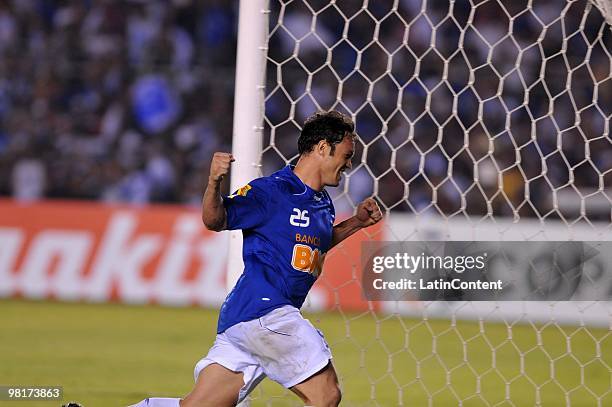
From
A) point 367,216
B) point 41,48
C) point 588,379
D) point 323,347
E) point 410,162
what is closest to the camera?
point 323,347

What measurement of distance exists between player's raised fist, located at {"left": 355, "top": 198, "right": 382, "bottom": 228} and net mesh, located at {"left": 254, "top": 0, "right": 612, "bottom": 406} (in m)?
1.65

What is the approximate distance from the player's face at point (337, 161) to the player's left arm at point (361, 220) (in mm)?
280

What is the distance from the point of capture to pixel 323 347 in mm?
3953

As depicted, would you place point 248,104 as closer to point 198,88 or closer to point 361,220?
point 361,220

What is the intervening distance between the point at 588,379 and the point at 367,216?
139 inches

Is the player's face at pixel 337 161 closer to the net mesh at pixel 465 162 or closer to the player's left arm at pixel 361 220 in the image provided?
the player's left arm at pixel 361 220

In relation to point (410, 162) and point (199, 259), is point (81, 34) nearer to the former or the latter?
point (199, 259)

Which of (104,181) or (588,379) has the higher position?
(104,181)

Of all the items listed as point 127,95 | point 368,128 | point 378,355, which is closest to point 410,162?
point 368,128

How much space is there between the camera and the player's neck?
4195 mm

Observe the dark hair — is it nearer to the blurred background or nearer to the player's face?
the player's face

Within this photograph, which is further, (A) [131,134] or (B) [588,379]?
(A) [131,134]

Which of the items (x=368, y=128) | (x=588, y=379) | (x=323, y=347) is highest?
(x=368, y=128)
